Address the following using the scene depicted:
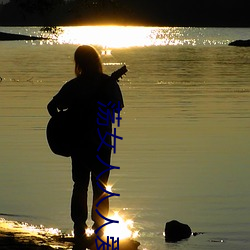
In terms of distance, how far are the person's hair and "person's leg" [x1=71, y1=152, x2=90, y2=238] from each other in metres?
0.84

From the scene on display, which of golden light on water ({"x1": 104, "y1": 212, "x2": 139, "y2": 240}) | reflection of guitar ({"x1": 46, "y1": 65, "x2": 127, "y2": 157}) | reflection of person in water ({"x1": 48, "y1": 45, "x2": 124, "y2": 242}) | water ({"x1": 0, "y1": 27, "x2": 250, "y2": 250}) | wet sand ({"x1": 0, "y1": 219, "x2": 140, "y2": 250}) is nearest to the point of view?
reflection of person in water ({"x1": 48, "y1": 45, "x2": 124, "y2": 242})

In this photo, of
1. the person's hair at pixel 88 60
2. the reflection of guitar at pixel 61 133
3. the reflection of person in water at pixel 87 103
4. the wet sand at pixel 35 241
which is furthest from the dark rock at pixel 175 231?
the person's hair at pixel 88 60

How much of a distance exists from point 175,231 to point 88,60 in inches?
152

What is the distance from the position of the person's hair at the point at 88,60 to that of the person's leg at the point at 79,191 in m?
0.84

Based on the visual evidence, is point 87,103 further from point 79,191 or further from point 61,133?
point 79,191

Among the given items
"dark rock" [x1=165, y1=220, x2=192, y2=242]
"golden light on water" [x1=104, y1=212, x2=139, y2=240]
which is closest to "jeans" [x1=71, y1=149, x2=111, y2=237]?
"golden light on water" [x1=104, y1=212, x2=139, y2=240]

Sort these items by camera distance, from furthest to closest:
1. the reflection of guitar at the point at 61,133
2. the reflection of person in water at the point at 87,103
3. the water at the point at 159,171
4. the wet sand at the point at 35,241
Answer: the water at the point at 159,171
the wet sand at the point at 35,241
the reflection of guitar at the point at 61,133
the reflection of person in water at the point at 87,103

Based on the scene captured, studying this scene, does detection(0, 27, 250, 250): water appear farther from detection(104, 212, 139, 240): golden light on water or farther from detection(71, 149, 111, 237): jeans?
detection(71, 149, 111, 237): jeans

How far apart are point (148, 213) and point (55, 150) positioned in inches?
198

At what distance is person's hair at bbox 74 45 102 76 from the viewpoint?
406 inches

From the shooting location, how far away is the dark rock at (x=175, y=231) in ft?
43.8

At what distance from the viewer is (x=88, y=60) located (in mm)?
10305

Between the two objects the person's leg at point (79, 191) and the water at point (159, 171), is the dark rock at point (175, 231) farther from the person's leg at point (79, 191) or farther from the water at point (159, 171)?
the person's leg at point (79, 191)

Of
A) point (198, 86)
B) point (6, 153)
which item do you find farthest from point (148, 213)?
point (198, 86)
